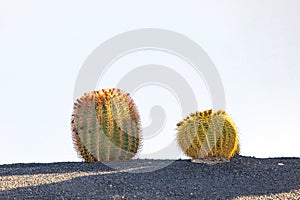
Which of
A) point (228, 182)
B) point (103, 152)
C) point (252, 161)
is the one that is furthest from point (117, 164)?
point (252, 161)

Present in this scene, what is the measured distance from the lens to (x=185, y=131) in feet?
26.6

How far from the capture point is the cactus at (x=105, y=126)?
7.95 metres

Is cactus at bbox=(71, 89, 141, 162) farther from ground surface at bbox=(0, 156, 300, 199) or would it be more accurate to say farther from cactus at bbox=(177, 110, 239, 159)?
cactus at bbox=(177, 110, 239, 159)

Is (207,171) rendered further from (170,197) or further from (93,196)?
(93,196)

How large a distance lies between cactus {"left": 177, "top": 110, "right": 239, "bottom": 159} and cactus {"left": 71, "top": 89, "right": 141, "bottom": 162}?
0.83 m

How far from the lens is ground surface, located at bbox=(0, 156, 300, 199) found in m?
6.13

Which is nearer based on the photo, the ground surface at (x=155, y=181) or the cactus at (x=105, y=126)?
the ground surface at (x=155, y=181)

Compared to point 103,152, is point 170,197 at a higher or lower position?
lower

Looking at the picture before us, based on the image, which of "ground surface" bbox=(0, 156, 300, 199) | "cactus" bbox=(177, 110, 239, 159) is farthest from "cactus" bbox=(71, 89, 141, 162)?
"cactus" bbox=(177, 110, 239, 159)

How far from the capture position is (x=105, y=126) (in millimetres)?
7906

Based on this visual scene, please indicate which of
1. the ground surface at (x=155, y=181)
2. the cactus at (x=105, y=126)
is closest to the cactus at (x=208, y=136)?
the ground surface at (x=155, y=181)

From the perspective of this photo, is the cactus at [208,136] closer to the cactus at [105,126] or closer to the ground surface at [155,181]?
the ground surface at [155,181]

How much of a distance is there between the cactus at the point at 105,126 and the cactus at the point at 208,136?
2.71 ft

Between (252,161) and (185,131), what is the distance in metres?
1.40
